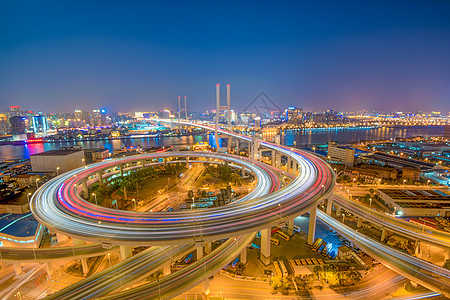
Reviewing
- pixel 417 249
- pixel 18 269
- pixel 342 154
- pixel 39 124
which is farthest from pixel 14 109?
pixel 417 249

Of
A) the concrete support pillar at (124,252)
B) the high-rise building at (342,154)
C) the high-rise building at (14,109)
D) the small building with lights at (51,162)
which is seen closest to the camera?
the concrete support pillar at (124,252)

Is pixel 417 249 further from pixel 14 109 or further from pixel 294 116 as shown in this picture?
pixel 14 109

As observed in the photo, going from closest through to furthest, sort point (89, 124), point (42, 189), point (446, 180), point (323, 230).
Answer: point (42, 189)
point (323, 230)
point (446, 180)
point (89, 124)

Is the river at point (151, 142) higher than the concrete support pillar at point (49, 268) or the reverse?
higher

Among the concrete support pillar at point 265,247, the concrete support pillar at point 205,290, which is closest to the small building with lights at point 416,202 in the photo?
the concrete support pillar at point 265,247

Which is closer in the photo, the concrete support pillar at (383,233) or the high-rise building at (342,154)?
the concrete support pillar at (383,233)

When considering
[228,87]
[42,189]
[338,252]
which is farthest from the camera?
[228,87]

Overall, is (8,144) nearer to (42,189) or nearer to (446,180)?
(42,189)

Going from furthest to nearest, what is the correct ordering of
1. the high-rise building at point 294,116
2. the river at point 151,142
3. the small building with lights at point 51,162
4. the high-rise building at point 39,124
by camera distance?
the high-rise building at point 294,116
the high-rise building at point 39,124
the river at point 151,142
the small building with lights at point 51,162

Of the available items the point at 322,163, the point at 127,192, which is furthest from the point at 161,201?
the point at 322,163

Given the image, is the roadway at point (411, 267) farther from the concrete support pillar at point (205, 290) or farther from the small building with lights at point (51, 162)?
the small building with lights at point (51, 162)

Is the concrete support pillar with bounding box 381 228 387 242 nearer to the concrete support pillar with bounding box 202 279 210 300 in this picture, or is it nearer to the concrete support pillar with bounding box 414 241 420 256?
the concrete support pillar with bounding box 414 241 420 256
